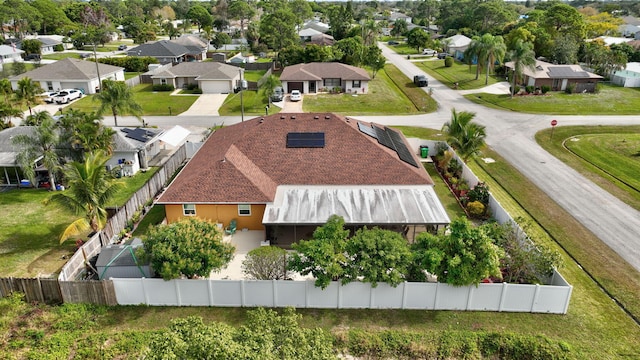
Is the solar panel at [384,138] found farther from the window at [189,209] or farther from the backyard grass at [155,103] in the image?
the backyard grass at [155,103]

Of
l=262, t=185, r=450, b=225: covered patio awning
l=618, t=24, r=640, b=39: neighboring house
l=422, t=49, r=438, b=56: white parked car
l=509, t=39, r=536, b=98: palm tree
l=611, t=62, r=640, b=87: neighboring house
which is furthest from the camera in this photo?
l=618, t=24, r=640, b=39: neighboring house

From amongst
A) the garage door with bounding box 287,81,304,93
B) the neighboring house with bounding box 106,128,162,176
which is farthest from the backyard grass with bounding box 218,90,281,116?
the neighboring house with bounding box 106,128,162,176

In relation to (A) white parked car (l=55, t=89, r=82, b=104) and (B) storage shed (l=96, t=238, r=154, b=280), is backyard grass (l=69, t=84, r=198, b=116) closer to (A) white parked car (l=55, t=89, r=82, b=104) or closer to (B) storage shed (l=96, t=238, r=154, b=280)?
(A) white parked car (l=55, t=89, r=82, b=104)

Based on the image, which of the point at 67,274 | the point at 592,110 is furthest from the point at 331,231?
the point at 592,110

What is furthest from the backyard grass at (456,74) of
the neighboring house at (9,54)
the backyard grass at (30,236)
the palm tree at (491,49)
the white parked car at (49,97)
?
the neighboring house at (9,54)

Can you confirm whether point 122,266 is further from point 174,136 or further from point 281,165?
point 174,136

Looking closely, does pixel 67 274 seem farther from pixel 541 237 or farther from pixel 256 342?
pixel 541 237
